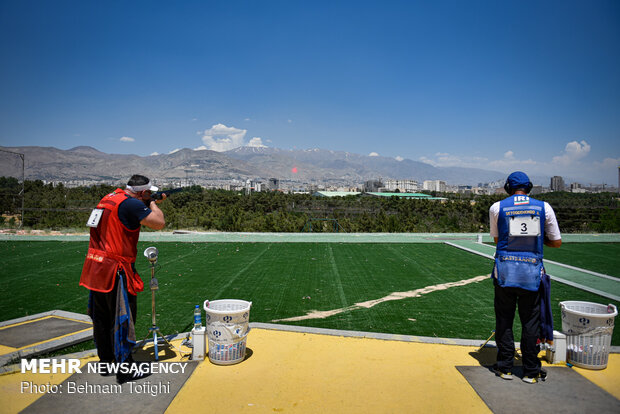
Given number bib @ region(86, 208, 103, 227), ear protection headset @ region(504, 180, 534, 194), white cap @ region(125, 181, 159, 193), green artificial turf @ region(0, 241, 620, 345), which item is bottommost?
green artificial turf @ region(0, 241, 620, 345)

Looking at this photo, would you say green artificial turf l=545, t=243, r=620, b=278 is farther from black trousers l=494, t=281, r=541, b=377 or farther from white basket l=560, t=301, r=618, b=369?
black trousers l=494, t=281, r=541, b=377

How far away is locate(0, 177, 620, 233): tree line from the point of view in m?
23.4

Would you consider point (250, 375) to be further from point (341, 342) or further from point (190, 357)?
point (341, 342)

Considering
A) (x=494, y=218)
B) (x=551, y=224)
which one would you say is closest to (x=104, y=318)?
(x=494, y=218)

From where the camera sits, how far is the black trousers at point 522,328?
3.46 metres

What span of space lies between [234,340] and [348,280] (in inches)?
191

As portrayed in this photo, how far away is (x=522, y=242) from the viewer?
3461 mm

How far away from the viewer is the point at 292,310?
588cm

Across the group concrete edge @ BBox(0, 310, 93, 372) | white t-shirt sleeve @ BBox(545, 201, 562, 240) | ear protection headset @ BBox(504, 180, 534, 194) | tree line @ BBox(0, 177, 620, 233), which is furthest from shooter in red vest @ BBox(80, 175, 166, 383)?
tree line @ BBox(0, 177, 620, 233)

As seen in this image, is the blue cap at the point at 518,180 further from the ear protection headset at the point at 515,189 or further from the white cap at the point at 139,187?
the white cap at the point at 139,187

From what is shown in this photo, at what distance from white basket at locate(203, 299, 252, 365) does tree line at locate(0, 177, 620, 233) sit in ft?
62.3

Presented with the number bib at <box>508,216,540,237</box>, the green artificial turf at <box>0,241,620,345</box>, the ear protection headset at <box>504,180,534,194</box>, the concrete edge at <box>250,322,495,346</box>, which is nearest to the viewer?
the number bib at <box>508,216,540,237</box>

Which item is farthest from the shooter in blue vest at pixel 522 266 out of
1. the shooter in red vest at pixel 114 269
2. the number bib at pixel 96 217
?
the number bib at pixel 96 217

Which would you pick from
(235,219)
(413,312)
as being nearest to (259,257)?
(413,312)
